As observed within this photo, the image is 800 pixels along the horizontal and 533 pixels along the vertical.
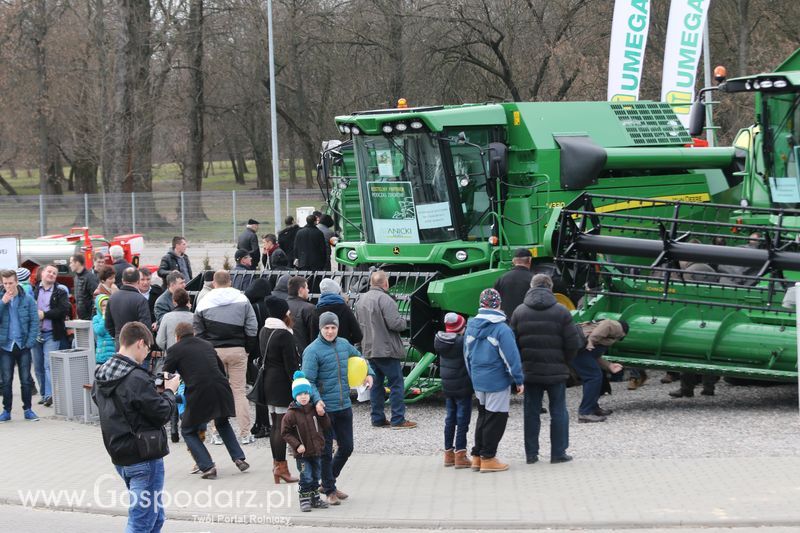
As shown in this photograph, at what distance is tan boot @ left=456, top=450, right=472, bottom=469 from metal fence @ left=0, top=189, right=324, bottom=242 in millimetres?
26739

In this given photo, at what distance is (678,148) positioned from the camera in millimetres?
17656

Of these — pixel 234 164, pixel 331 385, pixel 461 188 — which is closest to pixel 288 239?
pixel 461 188

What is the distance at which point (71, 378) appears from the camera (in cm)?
1399

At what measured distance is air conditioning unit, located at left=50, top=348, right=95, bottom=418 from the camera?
14.0 metres

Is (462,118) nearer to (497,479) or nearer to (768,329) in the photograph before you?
(768,329)

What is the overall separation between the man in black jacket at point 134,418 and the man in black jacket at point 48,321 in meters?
7.95

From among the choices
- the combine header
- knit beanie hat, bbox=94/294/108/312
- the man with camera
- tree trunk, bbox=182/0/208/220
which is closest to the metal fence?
tree trunk, bbox=182/0/208/220

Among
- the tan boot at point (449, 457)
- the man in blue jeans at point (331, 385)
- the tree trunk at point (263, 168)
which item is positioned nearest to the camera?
the man in blue jeans at point (331, 385)

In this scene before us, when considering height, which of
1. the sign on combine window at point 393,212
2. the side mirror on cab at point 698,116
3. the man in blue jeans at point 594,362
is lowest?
the man in blue jeans at point 594,362

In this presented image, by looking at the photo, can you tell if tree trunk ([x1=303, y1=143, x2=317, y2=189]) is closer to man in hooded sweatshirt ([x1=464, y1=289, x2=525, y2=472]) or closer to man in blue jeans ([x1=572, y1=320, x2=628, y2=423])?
man in blue jeans ([x1=572, y1=320, x2=628, y2=423])

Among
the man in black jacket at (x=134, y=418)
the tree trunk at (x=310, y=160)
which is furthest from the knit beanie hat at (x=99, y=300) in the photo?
the tree trunk at (x=310, y=160)

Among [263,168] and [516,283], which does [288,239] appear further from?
[263,168]

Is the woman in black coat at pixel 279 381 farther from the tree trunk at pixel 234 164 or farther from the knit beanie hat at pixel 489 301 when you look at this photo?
the tree trunk at pixel 234 164

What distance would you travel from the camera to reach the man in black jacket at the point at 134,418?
23.9 feet
